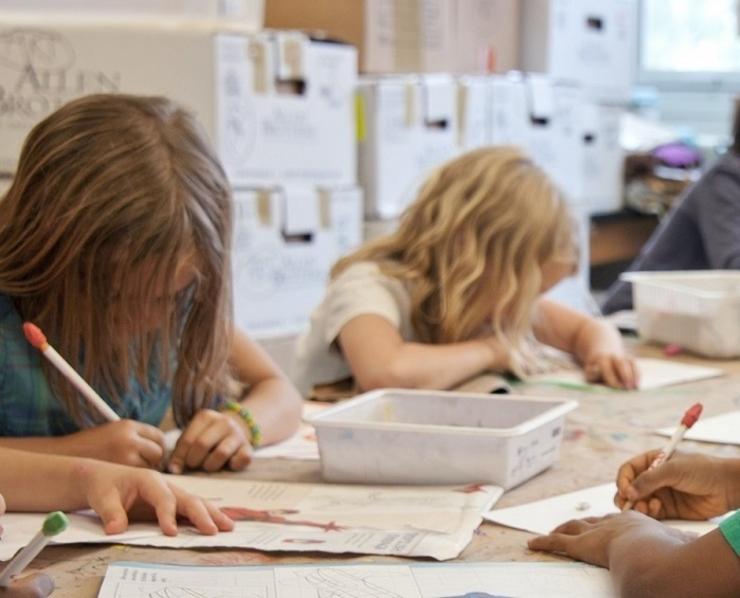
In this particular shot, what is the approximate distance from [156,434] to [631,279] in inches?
41.1

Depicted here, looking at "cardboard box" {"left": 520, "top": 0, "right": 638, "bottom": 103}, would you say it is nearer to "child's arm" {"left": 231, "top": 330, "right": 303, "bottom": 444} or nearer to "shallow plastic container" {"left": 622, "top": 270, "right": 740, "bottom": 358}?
"shallow plastic container" {"left": 622, "top": 270, "right": 740, "bottom": 358}

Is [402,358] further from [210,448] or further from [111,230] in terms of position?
[111,230]

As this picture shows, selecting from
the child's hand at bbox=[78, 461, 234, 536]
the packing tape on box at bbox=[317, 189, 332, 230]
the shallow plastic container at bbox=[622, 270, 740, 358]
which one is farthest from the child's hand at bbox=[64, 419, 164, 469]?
the packing tape on box at bbox=[317, 189, 332, 230]

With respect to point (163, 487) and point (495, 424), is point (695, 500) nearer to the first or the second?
point (495, 424)

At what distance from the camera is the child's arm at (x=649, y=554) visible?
0.83 metres

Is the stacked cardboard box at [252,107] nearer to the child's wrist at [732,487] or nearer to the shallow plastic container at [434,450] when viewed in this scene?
the shallow plastic container at [434,450]

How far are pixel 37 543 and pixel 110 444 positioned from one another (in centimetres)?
42

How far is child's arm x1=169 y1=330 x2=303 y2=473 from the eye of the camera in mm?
1269

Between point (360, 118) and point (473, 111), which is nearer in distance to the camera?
point (360, 118)

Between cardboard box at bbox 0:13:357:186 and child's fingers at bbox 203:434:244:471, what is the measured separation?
0.99 metres

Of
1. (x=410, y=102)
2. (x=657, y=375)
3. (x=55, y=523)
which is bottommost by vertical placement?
(x=657, y=375)

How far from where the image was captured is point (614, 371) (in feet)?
5.65

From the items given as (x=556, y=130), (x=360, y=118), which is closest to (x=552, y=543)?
(x=360, y=118)

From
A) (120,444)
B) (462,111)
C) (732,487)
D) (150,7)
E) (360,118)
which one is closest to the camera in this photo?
(732,487)
